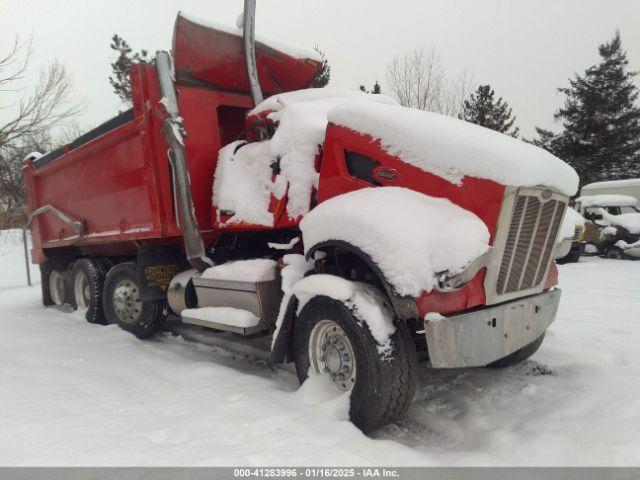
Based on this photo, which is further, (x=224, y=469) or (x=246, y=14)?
(x=246, y=14)

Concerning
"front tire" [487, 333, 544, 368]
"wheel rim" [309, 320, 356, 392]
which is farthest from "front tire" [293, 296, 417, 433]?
"front tire" [487, 333, 544, 368]

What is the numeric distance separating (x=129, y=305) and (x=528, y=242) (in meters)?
4.80

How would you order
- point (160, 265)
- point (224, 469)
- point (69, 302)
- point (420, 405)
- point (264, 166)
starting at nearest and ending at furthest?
point (224, 469)
point (420, 405)
point (264, 166)
point (160, 265)
point (69, 302)

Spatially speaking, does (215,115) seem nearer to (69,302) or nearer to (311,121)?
(311,121)

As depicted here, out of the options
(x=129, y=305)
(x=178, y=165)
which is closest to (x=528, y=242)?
(x=178, y=165)

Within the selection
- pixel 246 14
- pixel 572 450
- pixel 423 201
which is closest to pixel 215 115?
pixel 246 14

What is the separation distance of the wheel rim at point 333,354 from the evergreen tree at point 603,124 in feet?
104

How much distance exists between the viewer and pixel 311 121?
158 inches

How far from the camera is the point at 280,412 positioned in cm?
304

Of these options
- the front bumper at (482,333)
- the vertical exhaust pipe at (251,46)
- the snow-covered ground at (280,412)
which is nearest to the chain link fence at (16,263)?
the snow-covered ground at (280,412)

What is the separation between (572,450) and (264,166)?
324 centimetres

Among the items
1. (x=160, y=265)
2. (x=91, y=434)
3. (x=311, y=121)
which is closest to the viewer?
(x=91, y=434)

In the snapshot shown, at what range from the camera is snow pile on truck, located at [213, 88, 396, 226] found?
12.9 feet

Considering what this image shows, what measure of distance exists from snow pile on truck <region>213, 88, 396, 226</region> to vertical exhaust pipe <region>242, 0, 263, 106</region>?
1.89 ft
